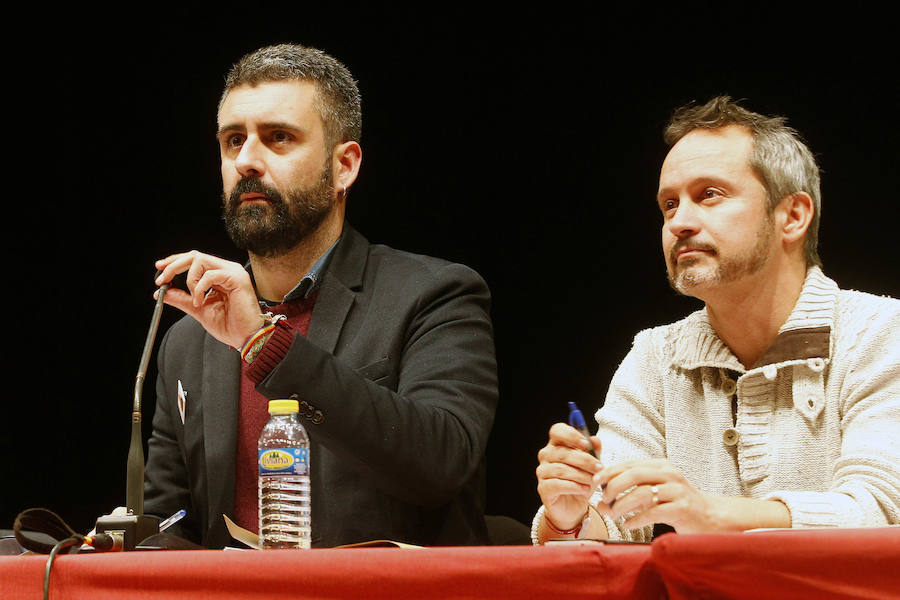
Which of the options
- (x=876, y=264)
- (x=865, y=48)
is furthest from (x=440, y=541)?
(x=865, y=48)

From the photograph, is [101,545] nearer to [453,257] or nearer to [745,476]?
[745,476]

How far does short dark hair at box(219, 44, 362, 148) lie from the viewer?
6.42 ft

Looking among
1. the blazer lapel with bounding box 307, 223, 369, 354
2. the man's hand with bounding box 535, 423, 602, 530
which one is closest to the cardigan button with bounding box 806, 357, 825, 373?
the man's hand with bounding box 535, 423, 602, 530

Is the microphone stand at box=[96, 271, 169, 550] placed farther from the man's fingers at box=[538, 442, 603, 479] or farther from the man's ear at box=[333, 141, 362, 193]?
the man's ear at box=[333, 141, 362, 193]

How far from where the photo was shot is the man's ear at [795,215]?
1822mm

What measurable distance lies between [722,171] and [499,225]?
1303mm

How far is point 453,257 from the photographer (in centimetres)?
305

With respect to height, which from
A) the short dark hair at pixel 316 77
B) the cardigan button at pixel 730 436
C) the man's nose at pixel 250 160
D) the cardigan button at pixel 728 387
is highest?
the short dark hair at pixel 316 77

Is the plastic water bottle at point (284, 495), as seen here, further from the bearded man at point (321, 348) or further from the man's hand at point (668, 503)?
the man's hand at point (668, 503)

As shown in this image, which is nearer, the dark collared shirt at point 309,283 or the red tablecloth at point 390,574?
the red tablecloth at point 390,574

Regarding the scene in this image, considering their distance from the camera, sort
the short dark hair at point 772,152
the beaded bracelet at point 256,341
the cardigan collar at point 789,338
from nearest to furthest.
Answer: the beaded bracelet at point 256,341, the cardigan collar at point 789,338, the short dark hair at point 772,152

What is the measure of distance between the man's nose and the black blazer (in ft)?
0.75

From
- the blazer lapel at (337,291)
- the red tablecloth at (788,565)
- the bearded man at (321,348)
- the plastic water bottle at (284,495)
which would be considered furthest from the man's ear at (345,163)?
the red tablecloth at (788,565)

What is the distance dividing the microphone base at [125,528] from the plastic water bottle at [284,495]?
0.20 metres
